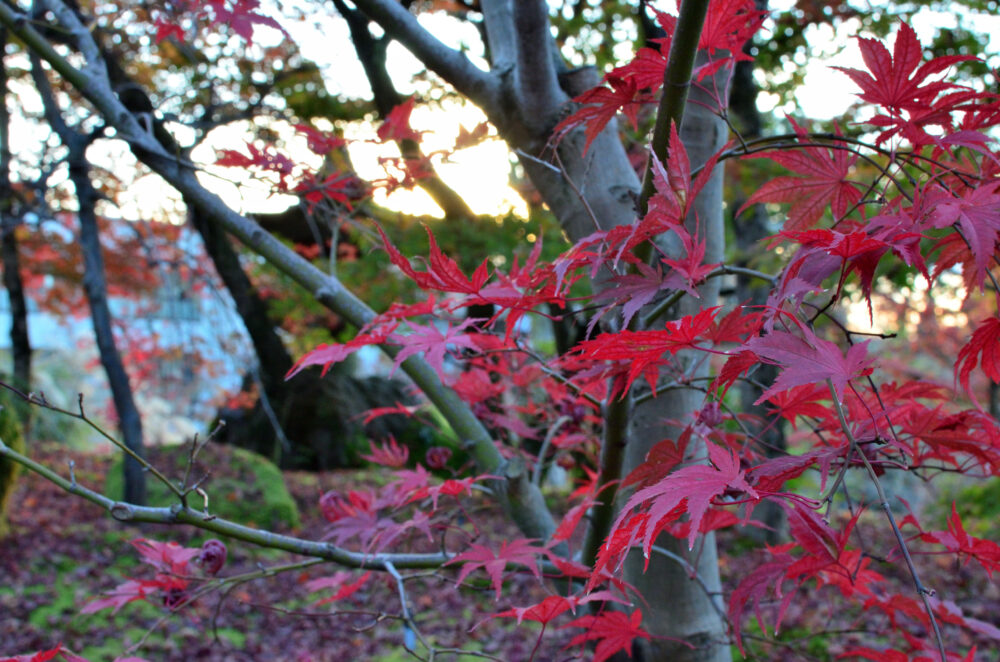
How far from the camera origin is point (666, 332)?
29.4 inches

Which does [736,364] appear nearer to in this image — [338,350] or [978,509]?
[338,350]

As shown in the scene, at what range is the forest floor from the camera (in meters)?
3.07

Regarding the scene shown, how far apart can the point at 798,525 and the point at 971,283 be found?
1.35 ft

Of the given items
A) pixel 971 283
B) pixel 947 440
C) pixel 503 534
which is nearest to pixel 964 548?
pixel 947 440

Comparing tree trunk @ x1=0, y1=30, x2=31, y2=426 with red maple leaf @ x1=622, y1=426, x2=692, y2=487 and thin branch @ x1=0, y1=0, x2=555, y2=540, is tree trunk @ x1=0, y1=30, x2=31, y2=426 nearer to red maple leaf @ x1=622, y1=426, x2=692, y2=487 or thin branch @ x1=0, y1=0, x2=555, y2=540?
thin branch @ x1=0, y1=0, x2=555, y2=540

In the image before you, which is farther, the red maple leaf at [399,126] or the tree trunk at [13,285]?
the tree trunk at [13,285]

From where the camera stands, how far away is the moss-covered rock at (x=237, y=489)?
4.79 meters

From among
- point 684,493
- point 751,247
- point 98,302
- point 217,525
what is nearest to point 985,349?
point 684,493

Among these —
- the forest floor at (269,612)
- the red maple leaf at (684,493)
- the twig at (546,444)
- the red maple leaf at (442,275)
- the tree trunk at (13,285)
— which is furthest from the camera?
the tree trunk at (13,285)

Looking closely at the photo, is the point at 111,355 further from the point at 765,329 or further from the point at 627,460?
the point at 765,329

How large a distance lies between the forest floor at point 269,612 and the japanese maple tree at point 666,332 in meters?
1.35

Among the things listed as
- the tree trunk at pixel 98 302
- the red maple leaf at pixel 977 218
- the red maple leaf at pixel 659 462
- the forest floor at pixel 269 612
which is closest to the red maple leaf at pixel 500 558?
the red maple leaf at pixel 659 462

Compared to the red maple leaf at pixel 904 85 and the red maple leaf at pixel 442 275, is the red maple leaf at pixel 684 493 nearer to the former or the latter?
the red maple leaf at pixel 442 275

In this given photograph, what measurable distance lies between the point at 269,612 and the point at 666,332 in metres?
3.70
